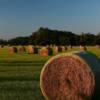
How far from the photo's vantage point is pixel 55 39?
14375 cm

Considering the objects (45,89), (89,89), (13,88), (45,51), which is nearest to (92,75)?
(89,89)

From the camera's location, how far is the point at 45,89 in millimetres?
12281

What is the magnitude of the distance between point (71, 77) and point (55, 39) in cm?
13158

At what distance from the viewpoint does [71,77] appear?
12.2m

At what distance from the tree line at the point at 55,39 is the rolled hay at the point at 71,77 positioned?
11221 cm

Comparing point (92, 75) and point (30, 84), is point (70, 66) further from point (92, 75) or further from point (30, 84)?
point (30, 84)

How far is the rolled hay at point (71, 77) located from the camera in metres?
12.0

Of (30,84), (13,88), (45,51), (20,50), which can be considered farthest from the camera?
(20,50)

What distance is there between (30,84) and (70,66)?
3.63 meters

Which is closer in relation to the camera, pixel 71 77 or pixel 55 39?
pixel 71 77

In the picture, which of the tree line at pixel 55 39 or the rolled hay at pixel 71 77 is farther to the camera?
the tree line at pixel 55 39

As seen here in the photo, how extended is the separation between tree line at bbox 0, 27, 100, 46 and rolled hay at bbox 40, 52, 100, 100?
11221cm

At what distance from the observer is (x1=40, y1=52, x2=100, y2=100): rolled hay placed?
473 inches

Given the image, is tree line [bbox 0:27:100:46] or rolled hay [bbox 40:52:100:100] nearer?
rolled hay [bbox 40:52:100:100]
